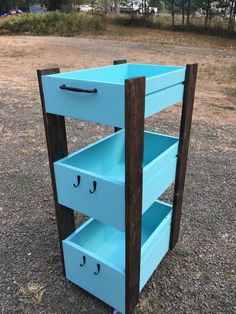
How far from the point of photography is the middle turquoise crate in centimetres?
132

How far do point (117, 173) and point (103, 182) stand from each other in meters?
0.51

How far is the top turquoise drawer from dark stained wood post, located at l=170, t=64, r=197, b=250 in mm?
40

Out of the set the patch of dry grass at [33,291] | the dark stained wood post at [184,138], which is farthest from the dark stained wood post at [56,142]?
the dark stained wood post at [184,138]

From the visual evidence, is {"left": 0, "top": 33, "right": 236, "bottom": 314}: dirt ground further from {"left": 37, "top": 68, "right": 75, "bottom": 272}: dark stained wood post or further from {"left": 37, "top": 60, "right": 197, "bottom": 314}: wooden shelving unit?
{"left": 37, "top": 68, "right": 75, "bottom": 272}: dark stained wood post

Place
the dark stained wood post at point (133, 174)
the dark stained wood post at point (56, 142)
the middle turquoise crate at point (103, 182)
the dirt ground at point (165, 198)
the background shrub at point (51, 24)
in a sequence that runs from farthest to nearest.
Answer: the background shrub at point (51, 24), the dirt ground at point (165, 198), the dark stained wood post at point (56, 142), the middle turquoise crate at point (103, 182), the dark stained wood post at point (133, 174)

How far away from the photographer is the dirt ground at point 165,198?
1.63 meters

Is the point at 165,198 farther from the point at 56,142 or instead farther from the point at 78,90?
the point at 78,90

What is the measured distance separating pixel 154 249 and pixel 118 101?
883mm

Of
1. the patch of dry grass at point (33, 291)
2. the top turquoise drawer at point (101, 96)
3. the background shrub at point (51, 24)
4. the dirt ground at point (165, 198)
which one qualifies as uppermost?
the top turquoise drawer at point (101, 96)

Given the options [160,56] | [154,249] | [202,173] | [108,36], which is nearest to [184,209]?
[202,173]

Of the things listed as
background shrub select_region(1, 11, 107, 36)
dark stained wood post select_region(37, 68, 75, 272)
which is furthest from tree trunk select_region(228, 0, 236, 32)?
dark stained wood post select_region(37, 68, 75, 272)

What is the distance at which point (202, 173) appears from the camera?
2.91m

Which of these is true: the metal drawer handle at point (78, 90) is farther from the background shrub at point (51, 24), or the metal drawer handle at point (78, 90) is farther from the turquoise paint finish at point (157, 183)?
the background shrub at point (51, 24)

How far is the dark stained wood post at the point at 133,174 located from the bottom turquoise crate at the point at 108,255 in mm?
62
